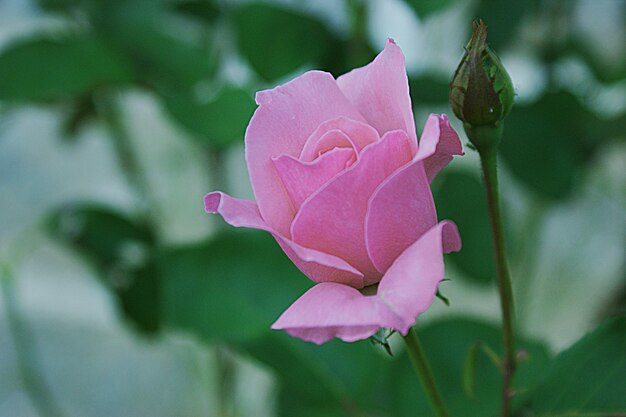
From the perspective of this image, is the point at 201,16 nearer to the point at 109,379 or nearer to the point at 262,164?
Answer: the point at 262,164

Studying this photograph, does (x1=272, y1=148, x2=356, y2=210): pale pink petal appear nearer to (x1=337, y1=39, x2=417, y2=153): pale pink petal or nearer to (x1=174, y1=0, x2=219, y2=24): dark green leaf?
(x1=337, y1=39, x2=417, y2=153): pale pink petal

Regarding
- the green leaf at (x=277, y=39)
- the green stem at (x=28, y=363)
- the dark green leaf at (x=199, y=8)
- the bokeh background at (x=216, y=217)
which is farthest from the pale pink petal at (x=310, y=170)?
the green stem at (x=28, y=363)

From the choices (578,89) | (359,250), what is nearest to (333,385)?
(359,250)

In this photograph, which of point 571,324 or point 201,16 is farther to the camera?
point 571,324

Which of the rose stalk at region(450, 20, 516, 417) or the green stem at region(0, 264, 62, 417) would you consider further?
the green stem at region(0, 264, 62, 417)

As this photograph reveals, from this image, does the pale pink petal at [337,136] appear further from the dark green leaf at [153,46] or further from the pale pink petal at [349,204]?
the dark green leaf at [153,46]

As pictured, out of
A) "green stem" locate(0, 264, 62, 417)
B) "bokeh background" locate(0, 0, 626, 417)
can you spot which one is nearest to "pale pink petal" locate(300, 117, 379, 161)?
"bokeh background" locate(0, 0, 626, 417)
